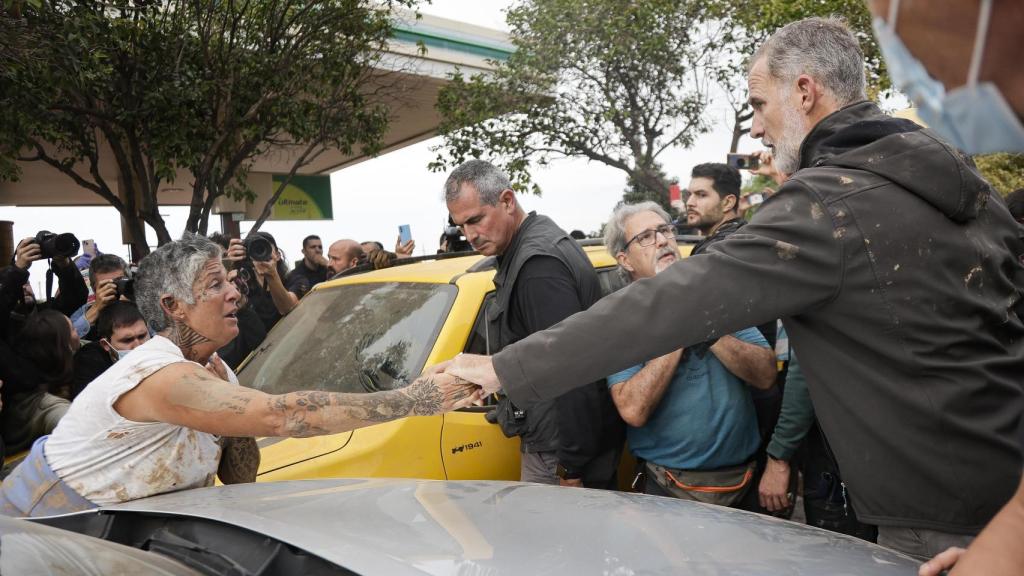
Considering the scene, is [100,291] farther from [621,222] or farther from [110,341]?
[621,222]

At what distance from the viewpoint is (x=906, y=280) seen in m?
1.63

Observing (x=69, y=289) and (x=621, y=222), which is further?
(x=69, y=289)

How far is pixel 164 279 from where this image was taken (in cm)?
265

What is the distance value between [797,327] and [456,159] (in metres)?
13.7

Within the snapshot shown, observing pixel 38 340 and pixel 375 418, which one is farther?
pixel 38 340

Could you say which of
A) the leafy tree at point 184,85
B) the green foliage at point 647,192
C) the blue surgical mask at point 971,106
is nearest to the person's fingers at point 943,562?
the blue surgical mask at point 971,106

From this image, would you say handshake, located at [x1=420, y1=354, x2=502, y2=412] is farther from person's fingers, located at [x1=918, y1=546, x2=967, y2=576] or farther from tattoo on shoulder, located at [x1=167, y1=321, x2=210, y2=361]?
person's fingers, located at [x1=918, y1=546, x2=967, y2=576]

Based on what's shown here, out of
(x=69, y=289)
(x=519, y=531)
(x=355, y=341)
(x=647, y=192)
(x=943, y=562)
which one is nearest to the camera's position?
(x=943, y=562)

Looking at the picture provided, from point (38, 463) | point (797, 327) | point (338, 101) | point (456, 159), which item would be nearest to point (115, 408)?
point (38, 463)

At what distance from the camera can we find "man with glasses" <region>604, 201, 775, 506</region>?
2934mm

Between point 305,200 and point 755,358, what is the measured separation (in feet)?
60.5

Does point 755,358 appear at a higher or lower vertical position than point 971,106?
lower

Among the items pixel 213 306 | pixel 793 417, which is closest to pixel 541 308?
pixel 793 417

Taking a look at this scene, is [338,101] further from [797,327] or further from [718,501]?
[797,327]
